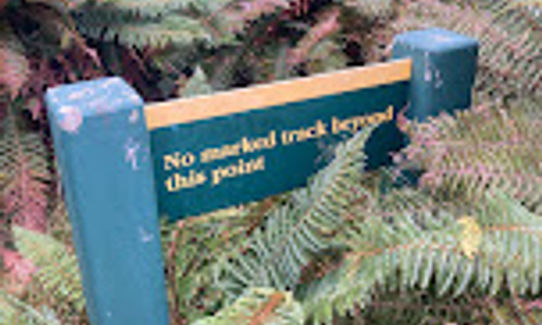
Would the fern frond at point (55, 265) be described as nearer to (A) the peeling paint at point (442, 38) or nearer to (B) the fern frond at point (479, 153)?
(B) the fern frond at point (479, 153)

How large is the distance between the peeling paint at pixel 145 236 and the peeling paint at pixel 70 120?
0.85ft

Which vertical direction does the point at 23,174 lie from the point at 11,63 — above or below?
below

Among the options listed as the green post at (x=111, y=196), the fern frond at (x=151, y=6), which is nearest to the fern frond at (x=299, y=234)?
the green post at (x=111, y=196)

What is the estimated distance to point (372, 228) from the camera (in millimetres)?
1207

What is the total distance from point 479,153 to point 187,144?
75 cm

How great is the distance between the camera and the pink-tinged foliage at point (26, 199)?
7.39 ft

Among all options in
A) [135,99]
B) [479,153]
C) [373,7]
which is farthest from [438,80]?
[373,7]

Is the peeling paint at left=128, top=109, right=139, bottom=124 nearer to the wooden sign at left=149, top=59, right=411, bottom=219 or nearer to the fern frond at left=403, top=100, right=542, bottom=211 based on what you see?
Result: the wooden sign at left=149, top=59, right=411, bottom=219

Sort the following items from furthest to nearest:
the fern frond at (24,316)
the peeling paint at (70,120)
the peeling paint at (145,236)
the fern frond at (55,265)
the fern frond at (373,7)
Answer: the fern frond at (373,7) → the fern frond at (55,265) → the fern frond at (24,316) → the peeling paint at (145,236) → the peeling paint at (70,120)

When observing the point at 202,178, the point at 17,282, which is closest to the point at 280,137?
the point at 202,178

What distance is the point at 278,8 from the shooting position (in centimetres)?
293

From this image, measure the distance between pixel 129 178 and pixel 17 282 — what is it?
2.96 feet

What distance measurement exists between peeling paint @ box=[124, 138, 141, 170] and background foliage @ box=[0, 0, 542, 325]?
280mm

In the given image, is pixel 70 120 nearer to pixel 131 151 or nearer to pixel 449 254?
pixel 131 151
